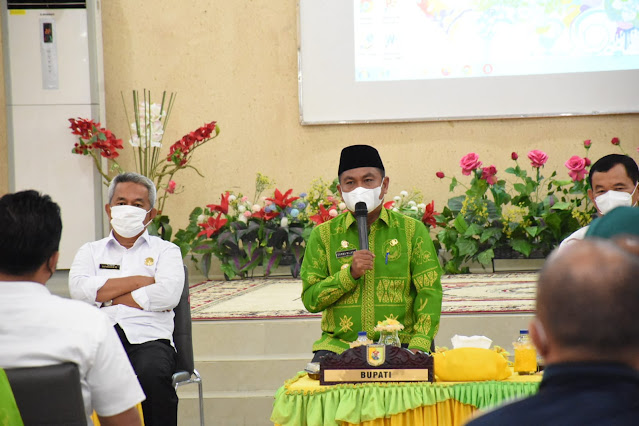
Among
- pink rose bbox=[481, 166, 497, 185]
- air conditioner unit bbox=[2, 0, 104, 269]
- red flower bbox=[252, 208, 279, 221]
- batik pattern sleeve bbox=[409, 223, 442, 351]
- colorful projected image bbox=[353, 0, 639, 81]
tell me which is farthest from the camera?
air conditioner unit bbox=[2, 0, 104, 269]

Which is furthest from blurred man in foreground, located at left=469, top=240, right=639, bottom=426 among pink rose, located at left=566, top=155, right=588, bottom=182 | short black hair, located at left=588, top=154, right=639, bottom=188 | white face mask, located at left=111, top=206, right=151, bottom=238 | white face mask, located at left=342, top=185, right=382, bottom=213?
pink rose, located at left=566, top=155, right=588, bottom=182

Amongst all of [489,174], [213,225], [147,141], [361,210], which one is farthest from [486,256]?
[361,210]

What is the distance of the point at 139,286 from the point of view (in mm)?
3553

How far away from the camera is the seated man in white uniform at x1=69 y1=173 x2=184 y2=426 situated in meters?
3.30

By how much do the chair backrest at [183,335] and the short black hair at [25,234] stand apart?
181 cm

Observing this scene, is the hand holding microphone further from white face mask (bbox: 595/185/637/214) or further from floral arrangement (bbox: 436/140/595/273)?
floral arrangement (bbox: 436/140/595/273)

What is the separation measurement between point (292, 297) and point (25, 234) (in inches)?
149

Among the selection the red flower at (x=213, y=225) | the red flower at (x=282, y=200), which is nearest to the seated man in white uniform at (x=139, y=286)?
the red flower at (x=213, y=225)

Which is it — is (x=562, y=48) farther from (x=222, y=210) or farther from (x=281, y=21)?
(x=222, y=210)

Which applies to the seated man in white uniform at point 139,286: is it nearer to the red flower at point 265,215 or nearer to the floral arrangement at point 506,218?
the red flower at point 265,215

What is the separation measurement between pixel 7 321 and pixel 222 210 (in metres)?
5.06

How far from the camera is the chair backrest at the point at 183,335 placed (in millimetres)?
3547

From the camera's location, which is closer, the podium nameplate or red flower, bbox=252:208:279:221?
the podium nameplate

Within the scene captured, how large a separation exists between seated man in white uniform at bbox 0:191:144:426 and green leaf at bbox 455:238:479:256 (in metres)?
4.95
